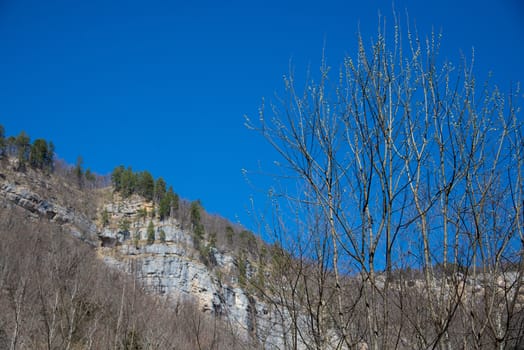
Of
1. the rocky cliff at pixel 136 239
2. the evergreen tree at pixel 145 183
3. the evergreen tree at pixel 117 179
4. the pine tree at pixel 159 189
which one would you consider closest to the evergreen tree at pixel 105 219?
the rocky cliff at pixel 136 239

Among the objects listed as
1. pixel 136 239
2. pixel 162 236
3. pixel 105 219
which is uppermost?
pixel 105 219

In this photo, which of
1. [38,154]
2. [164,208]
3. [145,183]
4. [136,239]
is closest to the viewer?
[136,239]

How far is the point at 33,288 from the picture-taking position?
74.6 ft

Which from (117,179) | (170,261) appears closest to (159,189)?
(117,179)

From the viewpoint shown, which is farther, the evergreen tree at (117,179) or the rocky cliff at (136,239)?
the evergreen tree at (117,179)

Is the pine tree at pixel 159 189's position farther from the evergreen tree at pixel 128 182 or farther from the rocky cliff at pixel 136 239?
the evergreen tree at pixel 128 182

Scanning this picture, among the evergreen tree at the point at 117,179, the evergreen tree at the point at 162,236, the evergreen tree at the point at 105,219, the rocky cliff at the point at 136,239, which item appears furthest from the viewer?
the evergreen tree at the point at 117,179

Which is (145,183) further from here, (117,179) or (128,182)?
(117,179)

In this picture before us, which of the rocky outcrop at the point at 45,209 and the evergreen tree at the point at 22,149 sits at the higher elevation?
the evergreen tree at the point at 22,149

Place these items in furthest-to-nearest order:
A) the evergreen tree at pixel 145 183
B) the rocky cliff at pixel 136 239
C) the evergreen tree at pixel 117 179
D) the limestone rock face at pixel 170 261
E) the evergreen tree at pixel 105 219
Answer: the evergreen tree at pixel 117 179 < the evergreen tree at pixel 145 183 < the evergreen tree at pixel 105 219 < the rocky cliff at pixel 136 239 < the limestone rock face at pixel 170 261

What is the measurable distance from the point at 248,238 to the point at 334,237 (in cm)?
246

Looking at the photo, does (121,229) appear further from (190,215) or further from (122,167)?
(122,167)

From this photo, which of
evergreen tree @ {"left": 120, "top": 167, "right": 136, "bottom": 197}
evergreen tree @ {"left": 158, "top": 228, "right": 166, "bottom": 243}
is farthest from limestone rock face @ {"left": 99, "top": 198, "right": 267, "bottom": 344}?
evergreen tree @ {"left": 120, "top": 167, "right": 136, "bottom": 197}

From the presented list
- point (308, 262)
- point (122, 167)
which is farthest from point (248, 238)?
point (122, 167)
